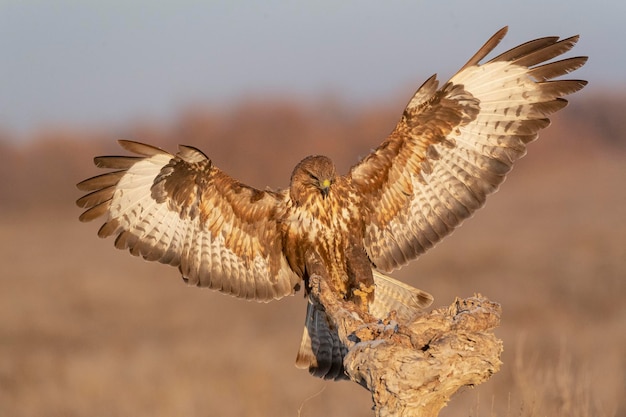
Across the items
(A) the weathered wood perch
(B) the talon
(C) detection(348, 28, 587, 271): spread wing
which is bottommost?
(A) the weathered wood perch

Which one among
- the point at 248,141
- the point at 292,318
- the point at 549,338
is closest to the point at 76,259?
the point at 292,318

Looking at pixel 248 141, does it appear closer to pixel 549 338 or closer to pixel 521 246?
pixel 521 246

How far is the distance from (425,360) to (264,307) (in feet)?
49.1

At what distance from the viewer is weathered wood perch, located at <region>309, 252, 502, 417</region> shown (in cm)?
453

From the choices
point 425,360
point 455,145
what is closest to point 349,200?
point 455,145

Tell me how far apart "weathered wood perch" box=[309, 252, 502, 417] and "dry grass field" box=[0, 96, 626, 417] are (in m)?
1.37

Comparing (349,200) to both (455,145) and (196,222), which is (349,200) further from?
(196,222)

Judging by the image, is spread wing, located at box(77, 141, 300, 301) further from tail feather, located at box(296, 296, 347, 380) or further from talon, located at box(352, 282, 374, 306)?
talon, located at box(352, 282, 374, 306)

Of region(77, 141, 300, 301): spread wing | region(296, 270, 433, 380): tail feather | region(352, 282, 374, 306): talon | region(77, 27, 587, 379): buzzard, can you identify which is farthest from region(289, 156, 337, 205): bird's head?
region(296, 270, 433, 380): tail feather

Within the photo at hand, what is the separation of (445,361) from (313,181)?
1893mm

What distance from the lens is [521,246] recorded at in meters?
21.0

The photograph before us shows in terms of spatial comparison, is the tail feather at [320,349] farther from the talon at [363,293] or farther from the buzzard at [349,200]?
the talon at [363,293]

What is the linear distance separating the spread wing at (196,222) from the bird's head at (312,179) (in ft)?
0.82

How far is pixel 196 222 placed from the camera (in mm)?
6590
